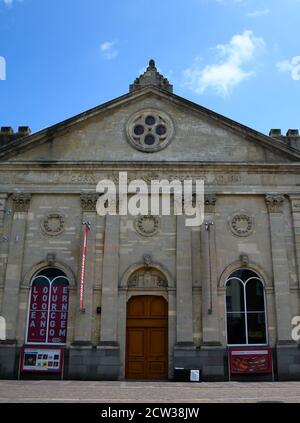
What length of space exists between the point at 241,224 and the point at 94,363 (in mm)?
8313

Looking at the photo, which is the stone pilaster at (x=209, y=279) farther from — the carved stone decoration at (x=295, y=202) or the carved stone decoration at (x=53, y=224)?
the carved stone decoration at (x=53, y=224)

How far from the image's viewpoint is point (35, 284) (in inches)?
771

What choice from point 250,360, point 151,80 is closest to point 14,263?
point 250,360

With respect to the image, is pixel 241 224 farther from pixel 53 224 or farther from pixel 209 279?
pixel 53 224

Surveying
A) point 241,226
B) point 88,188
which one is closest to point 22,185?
point 88,188

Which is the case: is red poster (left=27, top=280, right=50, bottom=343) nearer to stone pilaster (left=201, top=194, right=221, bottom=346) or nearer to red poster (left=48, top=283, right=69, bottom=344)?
red poster (left=48, top=283, right=69, bottom=344)

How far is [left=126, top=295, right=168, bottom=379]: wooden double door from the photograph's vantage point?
18.6m

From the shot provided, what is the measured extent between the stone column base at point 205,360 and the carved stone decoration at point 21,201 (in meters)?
8.69

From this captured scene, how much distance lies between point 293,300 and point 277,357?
7.78ft

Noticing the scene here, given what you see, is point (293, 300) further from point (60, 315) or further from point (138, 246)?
point (60, 315)

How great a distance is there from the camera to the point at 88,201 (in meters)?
20.2

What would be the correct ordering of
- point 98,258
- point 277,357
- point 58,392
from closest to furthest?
point 58,392, point 277,357, point 98,258

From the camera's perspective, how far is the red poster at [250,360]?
60.0ft

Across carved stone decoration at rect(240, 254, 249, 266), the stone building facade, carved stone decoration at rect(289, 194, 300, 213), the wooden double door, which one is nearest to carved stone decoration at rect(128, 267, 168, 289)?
the stone building facade
